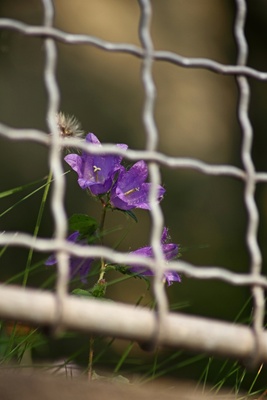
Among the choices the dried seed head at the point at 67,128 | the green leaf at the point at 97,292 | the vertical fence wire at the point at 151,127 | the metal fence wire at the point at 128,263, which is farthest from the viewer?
the dried seed head at the point at 67,128

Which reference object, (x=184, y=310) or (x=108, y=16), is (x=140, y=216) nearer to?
(x=184, y=310)

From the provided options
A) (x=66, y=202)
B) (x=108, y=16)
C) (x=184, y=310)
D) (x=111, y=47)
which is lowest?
(x=184, y=310)

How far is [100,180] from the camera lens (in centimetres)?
174

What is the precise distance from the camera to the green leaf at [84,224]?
1699mm

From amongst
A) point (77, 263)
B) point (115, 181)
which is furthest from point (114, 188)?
point (77, 263)

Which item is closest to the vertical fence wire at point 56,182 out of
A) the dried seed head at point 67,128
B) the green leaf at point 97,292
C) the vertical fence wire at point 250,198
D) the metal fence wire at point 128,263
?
the metal fence wire at point 128,263

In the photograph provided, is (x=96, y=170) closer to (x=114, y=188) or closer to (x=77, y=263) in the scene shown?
(x=114, y=188)

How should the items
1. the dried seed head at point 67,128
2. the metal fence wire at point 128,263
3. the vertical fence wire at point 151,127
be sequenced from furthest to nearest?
the dried seed head at point 67,128
the vertical fence wire at point 151,127
the metal fence wire at point 128,263

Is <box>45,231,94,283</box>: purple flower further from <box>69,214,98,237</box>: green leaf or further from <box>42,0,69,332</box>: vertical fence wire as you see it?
<box>42,0,69,332</box>: vertical fence wire

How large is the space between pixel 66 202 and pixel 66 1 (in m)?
0.81

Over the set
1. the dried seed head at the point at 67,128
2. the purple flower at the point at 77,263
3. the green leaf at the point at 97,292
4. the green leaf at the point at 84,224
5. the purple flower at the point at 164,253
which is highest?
the dried seed head at the point at 67,128

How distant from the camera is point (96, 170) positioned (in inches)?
67.6

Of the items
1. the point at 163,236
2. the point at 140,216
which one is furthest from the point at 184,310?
the point at 163,236

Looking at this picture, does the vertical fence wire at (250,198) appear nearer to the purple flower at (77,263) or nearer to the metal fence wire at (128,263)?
the metal fence wire at (128,263)
